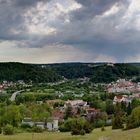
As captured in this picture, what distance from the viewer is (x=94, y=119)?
3307 inches

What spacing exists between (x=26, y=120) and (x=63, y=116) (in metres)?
15.9

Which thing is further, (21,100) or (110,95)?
(110,95)

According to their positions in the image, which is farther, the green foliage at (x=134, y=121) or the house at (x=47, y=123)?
the house at (x=47, y=123)

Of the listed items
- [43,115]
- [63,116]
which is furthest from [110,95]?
[43,115]

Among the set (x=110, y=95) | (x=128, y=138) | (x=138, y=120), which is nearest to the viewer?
(x=128, y=138)

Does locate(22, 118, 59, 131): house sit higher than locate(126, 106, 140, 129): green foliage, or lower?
lower

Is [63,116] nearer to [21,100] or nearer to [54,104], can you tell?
[54,104]

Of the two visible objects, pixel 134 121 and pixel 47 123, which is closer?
pixel 134 121

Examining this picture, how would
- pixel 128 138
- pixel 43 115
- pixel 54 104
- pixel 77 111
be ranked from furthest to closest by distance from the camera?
1. pixel 54 104
2. pixel 77 111
3. pixel 43 115
4. pixel 128 138

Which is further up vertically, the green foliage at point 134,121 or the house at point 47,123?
the green foliage at point 134,121

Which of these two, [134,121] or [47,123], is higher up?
[134,121]

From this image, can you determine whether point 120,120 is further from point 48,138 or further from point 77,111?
point 77,111

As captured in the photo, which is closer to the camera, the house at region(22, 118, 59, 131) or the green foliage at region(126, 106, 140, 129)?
the green foliage at region(126, 106, 140, 129)

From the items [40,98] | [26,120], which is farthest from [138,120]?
[40,98]
